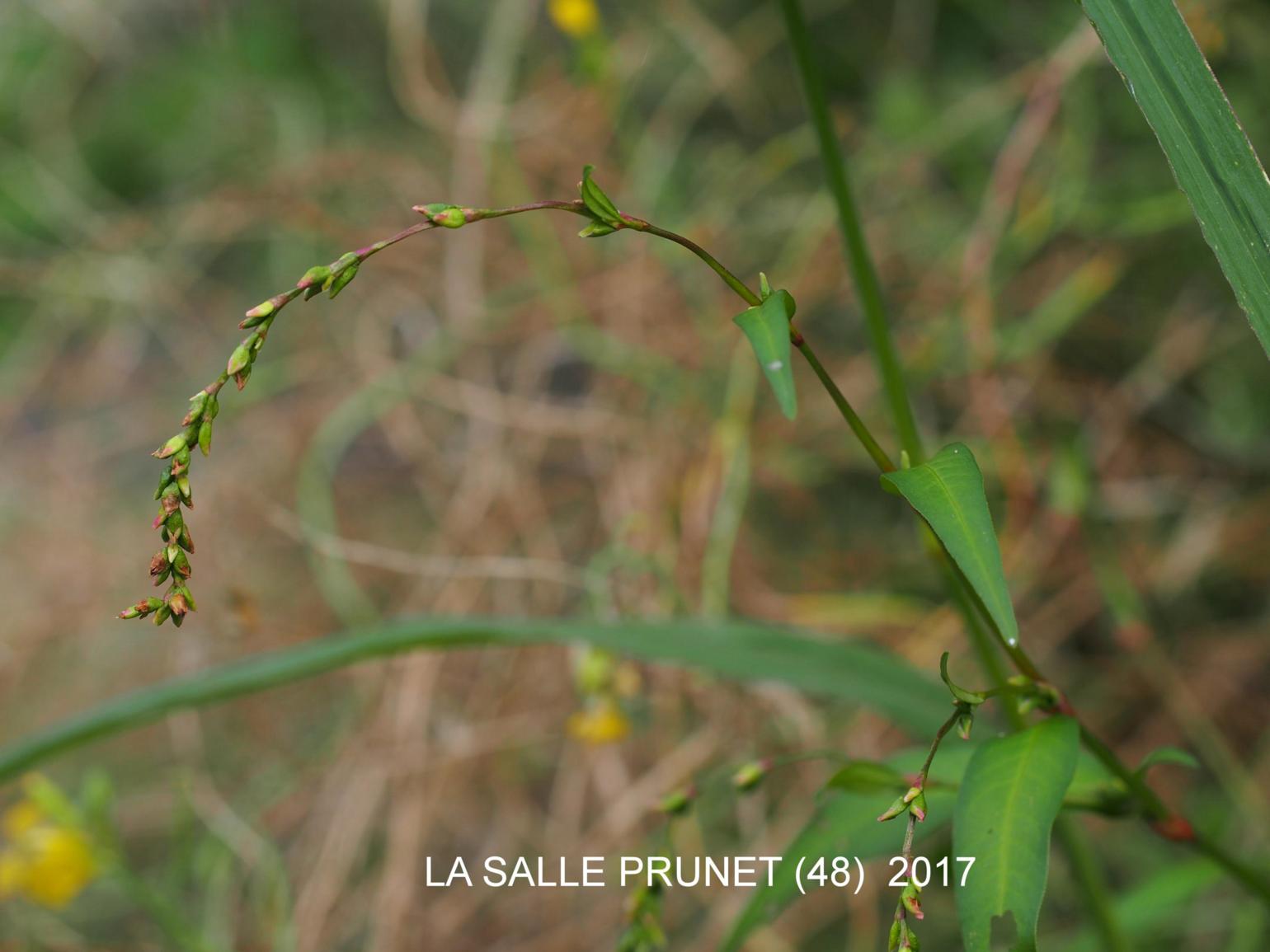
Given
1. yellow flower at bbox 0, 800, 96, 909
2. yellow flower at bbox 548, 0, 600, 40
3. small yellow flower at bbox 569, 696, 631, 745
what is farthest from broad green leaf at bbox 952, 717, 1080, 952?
yellow flower at bbox 548, 0, 600, 40

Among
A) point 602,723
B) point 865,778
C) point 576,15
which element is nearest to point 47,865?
point 602,723

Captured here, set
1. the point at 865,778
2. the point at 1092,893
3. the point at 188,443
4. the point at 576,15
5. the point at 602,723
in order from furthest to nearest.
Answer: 1. the point at 576,15
2. the point at 602,723
3. the point at 1092,893
4. the point at 865,778
5. the point at 188,443

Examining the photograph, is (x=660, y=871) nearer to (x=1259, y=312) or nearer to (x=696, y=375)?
(x=1259, y=312)

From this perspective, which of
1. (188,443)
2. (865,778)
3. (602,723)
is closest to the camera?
(188,443)

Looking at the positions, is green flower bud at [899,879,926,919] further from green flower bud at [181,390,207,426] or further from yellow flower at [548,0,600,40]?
yellow flower at [548,0,600,40]

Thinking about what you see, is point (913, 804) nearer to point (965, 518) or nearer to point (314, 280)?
point (965, 518)

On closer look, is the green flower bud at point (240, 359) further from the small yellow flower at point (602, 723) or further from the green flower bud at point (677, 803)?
the small yellow flower at point (602, 723)
